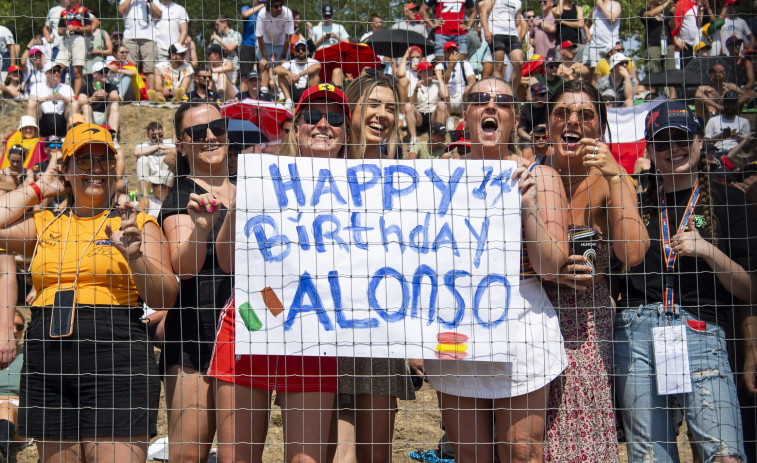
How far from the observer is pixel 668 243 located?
3.60 metres

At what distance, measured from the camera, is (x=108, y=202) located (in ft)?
12.5

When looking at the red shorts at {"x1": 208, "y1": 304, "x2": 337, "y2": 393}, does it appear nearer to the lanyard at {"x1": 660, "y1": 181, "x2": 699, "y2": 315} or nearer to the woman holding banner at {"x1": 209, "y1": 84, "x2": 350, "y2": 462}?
the woman holding banner at {"x1": 209, "y1": 84, "x2": 350, "y2": 462}

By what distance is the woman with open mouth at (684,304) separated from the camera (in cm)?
348

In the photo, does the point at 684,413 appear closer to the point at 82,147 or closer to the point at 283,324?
the point at 283,324

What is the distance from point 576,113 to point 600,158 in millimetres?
303

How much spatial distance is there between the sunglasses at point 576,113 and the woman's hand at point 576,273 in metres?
0.61

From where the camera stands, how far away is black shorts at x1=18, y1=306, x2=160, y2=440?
3.57 meters

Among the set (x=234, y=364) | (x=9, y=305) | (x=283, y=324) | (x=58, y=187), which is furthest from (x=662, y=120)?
(x=9, y=305)

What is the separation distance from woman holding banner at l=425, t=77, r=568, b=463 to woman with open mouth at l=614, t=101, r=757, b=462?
365 mm

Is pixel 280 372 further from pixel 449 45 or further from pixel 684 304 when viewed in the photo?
pixel 449 45

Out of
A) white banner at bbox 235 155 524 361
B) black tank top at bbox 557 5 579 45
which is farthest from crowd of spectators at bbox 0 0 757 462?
black tank top at bbox 557 5 579 45

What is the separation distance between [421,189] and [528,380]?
0.87 metres

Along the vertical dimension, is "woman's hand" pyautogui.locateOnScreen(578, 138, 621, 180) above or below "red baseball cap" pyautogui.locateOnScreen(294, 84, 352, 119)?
below

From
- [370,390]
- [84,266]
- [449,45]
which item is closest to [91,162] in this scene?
[84,266]
